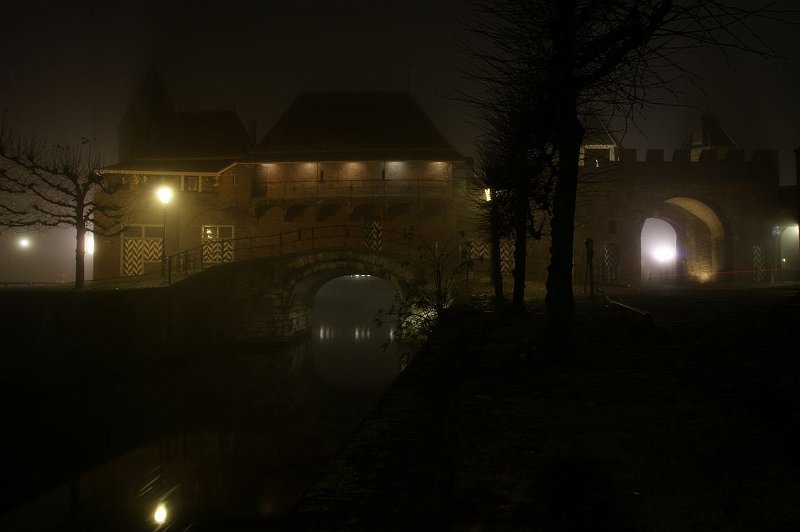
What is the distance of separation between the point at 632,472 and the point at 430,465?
1206 mm

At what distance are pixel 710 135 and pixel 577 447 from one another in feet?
125

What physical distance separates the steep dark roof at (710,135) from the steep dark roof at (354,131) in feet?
56.2

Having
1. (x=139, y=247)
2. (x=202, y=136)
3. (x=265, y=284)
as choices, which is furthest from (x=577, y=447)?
(x=202, y=136)

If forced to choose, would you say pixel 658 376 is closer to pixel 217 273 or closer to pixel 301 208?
pixel 217 273

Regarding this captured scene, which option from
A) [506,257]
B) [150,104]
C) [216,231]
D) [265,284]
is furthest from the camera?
[150,104]

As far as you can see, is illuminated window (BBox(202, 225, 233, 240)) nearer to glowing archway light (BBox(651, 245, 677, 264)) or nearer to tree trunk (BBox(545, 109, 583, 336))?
tree trunk (BBox(545, 109, 583, 336))

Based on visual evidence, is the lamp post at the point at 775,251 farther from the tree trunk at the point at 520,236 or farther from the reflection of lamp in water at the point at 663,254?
the tree trunk at the point at 520,236

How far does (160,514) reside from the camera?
955cm

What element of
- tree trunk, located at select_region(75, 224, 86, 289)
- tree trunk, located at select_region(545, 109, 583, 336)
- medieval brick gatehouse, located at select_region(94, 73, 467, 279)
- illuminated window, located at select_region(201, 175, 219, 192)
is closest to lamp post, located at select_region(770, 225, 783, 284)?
medieval brick gatehouse, located at select_region(94, 73, 467, 279)

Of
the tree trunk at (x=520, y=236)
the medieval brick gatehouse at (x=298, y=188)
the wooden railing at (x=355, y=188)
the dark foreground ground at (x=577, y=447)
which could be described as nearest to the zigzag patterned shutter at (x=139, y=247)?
the medieval brick gatehouse at (x=298, y=188)

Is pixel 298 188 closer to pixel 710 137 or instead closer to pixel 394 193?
pixel 394 193

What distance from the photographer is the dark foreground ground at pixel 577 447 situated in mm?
2490

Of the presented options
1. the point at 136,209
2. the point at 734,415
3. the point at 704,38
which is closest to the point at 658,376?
the point at 734,415

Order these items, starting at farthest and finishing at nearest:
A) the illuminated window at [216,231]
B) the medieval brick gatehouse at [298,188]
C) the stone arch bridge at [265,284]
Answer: the illuminated window at [216,231]
the medieval brick gatehouse at [298,188]
the stone arch bridge at [265,284]
